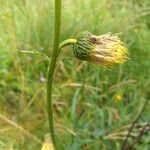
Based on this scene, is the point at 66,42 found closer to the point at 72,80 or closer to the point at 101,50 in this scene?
the point at 101,50

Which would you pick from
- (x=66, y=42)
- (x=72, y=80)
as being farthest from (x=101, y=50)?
(x=72, y=80)

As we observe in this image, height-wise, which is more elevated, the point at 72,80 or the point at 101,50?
the point at 101,50

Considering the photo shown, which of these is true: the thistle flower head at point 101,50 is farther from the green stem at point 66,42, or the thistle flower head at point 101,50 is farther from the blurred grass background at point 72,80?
the blurred grass background at point 72,80

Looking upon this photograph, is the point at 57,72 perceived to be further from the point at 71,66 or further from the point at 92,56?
the point at 92,56

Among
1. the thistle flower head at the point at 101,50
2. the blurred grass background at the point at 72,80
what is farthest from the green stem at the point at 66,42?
the blurred grass background at the point at 72,80

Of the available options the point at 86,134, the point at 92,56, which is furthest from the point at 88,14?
the point at 92,56

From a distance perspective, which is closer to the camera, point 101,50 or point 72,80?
point 101,50

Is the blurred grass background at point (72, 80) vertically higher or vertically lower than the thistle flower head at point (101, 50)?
lower
